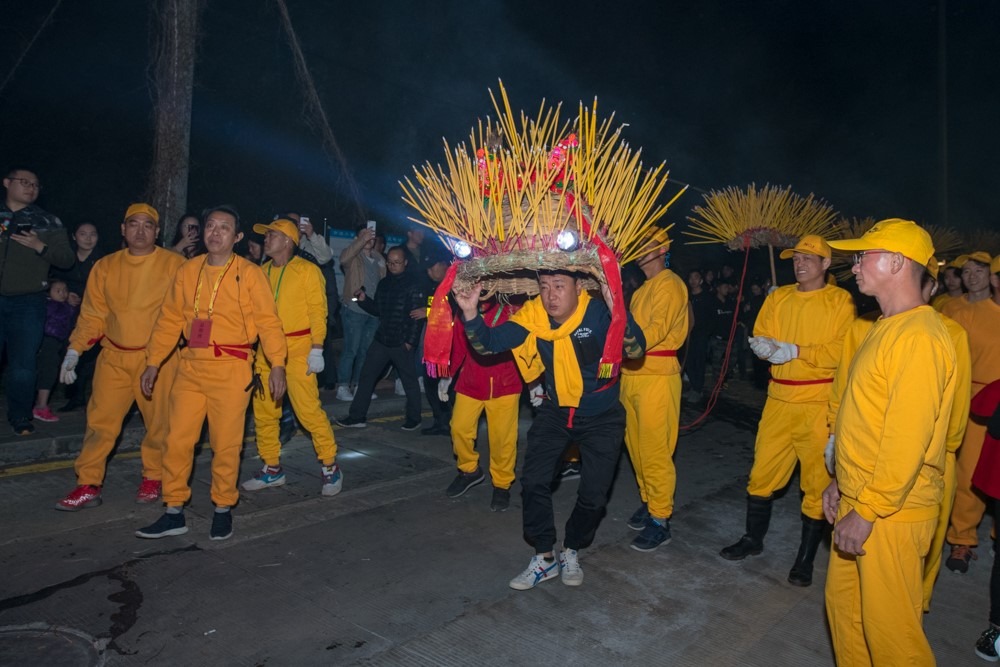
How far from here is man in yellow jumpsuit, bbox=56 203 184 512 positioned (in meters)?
5.02

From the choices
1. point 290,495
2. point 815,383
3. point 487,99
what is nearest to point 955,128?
point 487,99

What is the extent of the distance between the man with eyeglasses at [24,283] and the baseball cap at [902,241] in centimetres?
645

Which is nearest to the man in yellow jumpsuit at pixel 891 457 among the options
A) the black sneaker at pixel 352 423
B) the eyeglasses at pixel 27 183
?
the black sneaker at pixel 352 423

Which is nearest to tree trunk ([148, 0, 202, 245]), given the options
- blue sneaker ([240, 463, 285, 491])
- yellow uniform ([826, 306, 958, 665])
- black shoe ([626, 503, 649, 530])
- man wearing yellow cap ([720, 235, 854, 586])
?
blue sneaker ([240, 463, 285, 491])

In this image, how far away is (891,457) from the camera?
8.52ft

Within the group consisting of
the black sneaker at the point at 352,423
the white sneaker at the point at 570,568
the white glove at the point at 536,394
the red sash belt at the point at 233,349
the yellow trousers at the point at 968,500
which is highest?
the red sash belt at the point at 233,349

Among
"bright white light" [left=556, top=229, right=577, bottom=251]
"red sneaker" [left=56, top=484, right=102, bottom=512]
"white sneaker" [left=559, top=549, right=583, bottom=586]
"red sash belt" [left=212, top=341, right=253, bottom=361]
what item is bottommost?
"red sneaker" [left=56, top=484, right=102, bottom=512]

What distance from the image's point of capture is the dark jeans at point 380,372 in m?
8.02

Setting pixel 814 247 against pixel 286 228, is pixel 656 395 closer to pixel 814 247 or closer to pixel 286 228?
pixel 814 247

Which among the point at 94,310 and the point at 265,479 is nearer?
the point at 94,310

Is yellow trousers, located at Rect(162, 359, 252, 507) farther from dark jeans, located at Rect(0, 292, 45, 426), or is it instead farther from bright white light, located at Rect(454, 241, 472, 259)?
dark jeans, located at Rect(0, 292, 45, 426)

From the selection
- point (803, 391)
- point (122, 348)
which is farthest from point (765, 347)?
point (122, 348)

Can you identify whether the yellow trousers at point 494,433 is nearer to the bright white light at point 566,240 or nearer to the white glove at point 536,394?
the white glove at point 536,394

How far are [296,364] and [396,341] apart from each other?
2.32m
